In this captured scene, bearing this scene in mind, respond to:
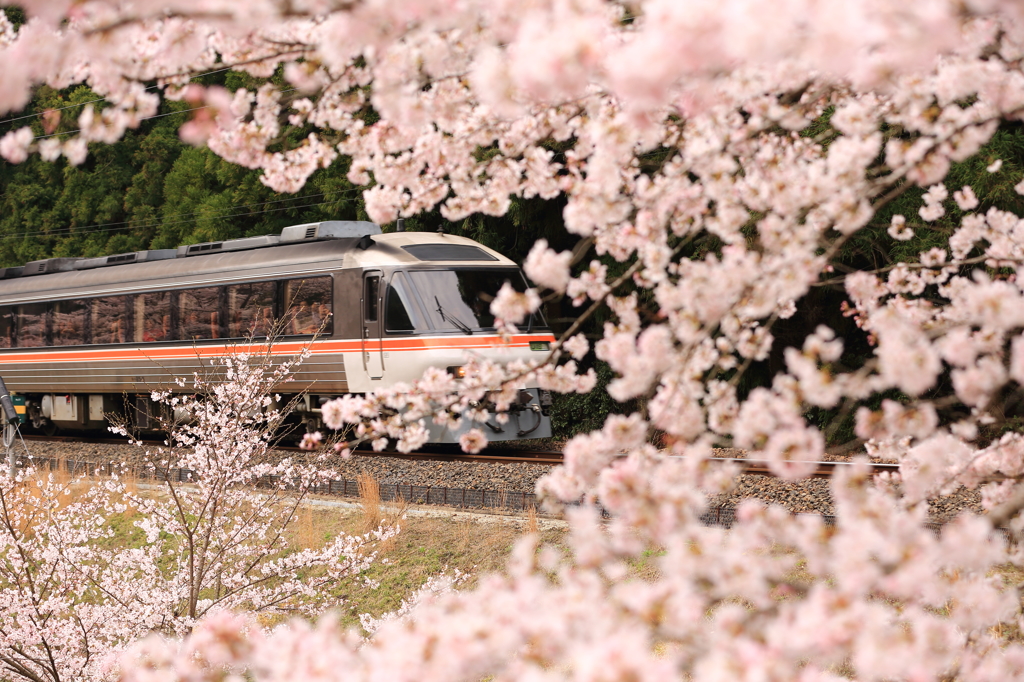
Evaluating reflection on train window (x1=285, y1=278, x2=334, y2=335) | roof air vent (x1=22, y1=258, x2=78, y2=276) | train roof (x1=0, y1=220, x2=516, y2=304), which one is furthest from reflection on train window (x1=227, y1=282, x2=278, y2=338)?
roof air vent (x1=22, y1=258, x2=78, y2=276)

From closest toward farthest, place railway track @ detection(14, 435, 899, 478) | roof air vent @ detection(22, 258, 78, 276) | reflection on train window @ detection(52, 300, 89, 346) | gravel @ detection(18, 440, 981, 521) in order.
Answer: gravel @ detection(18, 440, 981, 521) < railway track @ detection(14, 435, 899, 478) < reflection on train window @ detection(52, 300, 89, 346) < roof air vent @ detection(22, 258, 78, 276)

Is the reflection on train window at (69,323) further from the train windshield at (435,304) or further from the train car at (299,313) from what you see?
the train windshield at (435,304)

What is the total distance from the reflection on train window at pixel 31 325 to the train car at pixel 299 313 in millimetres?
34

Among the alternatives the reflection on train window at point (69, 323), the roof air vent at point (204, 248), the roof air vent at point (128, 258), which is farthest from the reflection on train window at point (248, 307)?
the reflection on train window at point (69, 323)

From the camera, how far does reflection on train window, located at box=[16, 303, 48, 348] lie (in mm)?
16484

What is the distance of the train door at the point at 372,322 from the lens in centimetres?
1149

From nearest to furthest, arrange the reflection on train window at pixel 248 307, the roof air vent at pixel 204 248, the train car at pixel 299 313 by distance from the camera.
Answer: the train car at pixel 299 313 → the reflection on train window at pixel 248 307 → the roof air vent at pixel 204 248

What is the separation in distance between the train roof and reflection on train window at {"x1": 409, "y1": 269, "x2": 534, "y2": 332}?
0.17m

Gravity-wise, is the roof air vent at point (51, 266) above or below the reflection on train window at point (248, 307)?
above

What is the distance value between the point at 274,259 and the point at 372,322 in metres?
2.03

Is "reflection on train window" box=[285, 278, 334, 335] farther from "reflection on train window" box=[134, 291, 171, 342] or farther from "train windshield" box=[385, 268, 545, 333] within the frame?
"reflection on train window" box=[134, 291, 171, 342]

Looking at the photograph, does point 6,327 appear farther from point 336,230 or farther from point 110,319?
point 336,230

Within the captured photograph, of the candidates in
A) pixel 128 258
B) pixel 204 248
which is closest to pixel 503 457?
pixel 204 248

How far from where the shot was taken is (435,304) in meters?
11.3
